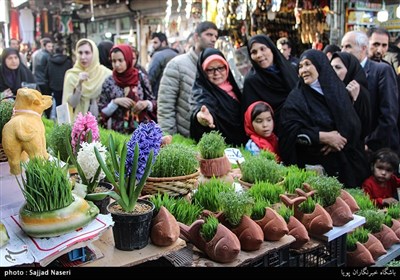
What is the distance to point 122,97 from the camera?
3406 mm

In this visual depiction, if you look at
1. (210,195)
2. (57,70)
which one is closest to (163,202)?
(210,195)

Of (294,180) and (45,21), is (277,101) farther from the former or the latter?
(45,21)

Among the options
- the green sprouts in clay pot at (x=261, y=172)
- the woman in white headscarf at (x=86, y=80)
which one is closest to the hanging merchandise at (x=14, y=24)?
the woman in white headscarf at (x=86, y=80)

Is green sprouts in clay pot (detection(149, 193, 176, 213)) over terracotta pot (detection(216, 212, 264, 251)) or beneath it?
over

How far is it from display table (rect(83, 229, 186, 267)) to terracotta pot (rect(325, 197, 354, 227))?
64cm

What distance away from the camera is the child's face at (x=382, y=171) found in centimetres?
296

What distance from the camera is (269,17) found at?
7.50 meters

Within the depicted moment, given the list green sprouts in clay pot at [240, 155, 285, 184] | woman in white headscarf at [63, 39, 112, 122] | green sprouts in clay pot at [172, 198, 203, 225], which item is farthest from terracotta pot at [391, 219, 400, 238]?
woman in white headscarf at [63, 39, 112, 122]

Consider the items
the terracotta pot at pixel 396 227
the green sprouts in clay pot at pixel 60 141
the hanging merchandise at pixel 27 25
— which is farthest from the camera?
the hanging merchandise at pixel 27 25

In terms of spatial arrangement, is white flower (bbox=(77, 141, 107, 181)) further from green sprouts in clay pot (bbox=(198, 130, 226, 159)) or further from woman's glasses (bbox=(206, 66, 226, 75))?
woman's glasses (bbox=(206, 66, 226, 75))

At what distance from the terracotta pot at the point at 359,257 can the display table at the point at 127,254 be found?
90cm

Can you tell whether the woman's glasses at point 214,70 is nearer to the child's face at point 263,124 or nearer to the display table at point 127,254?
the child's face at point 263,124

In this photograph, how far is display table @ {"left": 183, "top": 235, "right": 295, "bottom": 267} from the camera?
4.03ft

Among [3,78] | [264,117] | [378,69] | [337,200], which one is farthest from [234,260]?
[3,78]
